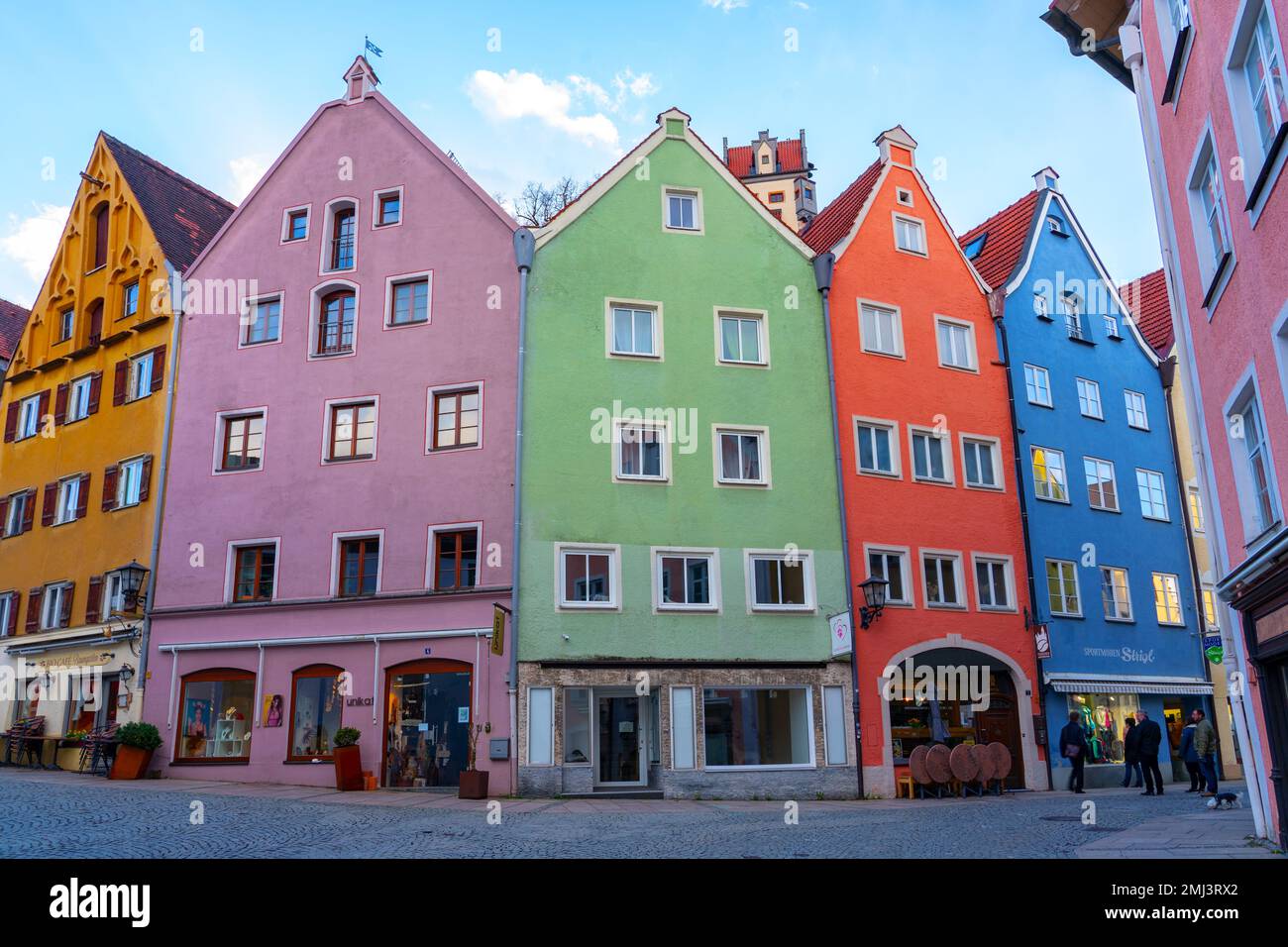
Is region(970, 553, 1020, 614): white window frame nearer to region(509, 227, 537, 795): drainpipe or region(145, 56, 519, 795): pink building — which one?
region(509, 227, 537, 795): drainpipe

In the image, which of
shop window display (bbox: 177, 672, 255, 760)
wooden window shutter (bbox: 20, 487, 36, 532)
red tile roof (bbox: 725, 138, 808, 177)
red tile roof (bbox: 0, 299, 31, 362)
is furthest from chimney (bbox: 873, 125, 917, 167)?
red tile roof (bbox: 725, 138, 808, 177)

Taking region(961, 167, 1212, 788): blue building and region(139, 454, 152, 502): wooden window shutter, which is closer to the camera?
region(139, 454, 152, 502): wooden window shutter

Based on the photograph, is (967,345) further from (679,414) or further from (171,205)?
(171,205)

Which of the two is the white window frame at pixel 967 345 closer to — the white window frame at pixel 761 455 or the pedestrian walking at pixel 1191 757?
the white window frame at pixel 761 455

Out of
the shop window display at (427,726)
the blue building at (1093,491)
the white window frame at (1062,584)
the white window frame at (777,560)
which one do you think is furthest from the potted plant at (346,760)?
the white window frame at (1062,584)

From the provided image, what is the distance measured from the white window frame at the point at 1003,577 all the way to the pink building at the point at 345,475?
42.5ft

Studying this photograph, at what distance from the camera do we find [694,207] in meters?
28.6

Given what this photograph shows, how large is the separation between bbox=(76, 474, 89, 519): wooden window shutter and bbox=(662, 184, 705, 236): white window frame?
62.5 ft

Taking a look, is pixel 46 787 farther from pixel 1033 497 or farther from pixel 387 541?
pixel 1033 497

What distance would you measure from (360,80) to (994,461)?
21.8 meters

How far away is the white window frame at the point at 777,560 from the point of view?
998 inches

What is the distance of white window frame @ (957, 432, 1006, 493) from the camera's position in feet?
96.5

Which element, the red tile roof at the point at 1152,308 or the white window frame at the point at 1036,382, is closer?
the white window frame at the point at 1036,382

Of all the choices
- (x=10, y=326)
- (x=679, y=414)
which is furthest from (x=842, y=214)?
(x=10, y=326)
